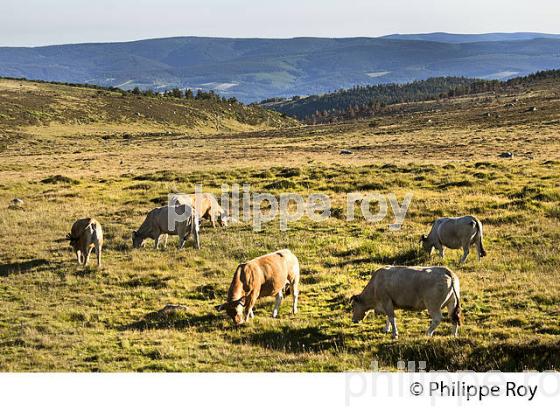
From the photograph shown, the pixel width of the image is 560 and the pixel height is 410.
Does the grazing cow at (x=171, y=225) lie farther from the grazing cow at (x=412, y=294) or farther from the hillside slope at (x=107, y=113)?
the hillside slope at (x=107, y=113)

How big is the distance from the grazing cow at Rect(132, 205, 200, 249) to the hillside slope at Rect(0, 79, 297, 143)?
94.9m

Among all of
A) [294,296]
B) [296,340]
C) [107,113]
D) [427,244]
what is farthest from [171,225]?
[107,113]

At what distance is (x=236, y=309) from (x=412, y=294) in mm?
3966

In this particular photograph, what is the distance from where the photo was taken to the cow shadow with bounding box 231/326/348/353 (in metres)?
12.6

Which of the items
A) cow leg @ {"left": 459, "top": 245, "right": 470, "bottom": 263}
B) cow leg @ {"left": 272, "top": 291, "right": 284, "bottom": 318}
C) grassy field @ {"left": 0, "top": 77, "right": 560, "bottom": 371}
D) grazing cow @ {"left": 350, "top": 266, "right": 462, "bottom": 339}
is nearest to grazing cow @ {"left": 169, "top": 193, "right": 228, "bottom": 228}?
grassy field @ {"left": 0, "top": 77, "right": 560, "bottom": 371}

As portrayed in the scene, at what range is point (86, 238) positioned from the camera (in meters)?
19.5

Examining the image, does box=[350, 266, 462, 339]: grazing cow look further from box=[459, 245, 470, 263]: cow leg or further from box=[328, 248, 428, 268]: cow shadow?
box=[459, 245, 470, 263]: cow leg

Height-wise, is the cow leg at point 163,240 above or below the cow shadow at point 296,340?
above

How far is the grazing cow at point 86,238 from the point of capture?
1944 centimetres

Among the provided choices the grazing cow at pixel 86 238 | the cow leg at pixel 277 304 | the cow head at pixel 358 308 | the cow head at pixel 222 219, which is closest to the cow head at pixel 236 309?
the cow leg at pixel 277 304

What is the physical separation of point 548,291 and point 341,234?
9545 mm

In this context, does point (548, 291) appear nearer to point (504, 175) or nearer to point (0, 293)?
point (0, 293)

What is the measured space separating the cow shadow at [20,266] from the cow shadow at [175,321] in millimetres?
6423

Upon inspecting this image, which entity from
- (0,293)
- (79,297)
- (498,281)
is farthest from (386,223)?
(0,293)
